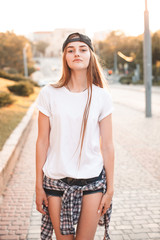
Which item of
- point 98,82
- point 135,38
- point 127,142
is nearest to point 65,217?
point 98,82

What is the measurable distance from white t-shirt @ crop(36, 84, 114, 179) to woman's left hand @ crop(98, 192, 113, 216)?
7.0 inches

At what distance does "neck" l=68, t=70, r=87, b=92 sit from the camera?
2.18 m

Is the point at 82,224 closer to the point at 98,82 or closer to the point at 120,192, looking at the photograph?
the point at 98,82

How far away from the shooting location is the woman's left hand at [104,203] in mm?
2061

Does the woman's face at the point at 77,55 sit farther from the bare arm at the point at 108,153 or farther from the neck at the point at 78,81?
the bare arm at the point at 108,153

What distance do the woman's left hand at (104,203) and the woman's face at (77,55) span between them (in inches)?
36.1

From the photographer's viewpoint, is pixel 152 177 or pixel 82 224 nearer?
pixel 82 224

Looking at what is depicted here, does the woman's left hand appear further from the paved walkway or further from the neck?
the paved walkway

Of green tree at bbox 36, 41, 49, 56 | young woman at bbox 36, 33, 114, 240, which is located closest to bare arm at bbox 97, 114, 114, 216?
young woman at bbox 36, 33, 114, 240

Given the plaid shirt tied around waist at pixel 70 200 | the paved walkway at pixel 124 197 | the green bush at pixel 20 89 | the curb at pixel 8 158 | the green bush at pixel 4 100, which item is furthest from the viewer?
the green bush at pixel 20 89

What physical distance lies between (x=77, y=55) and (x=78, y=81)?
0.19 metres

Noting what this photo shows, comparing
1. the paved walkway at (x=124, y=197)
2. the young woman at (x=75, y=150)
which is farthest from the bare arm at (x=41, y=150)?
the paved walkway at (x=124, y=197)

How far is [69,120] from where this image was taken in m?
2.04

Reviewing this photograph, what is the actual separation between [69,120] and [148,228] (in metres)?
2.00
